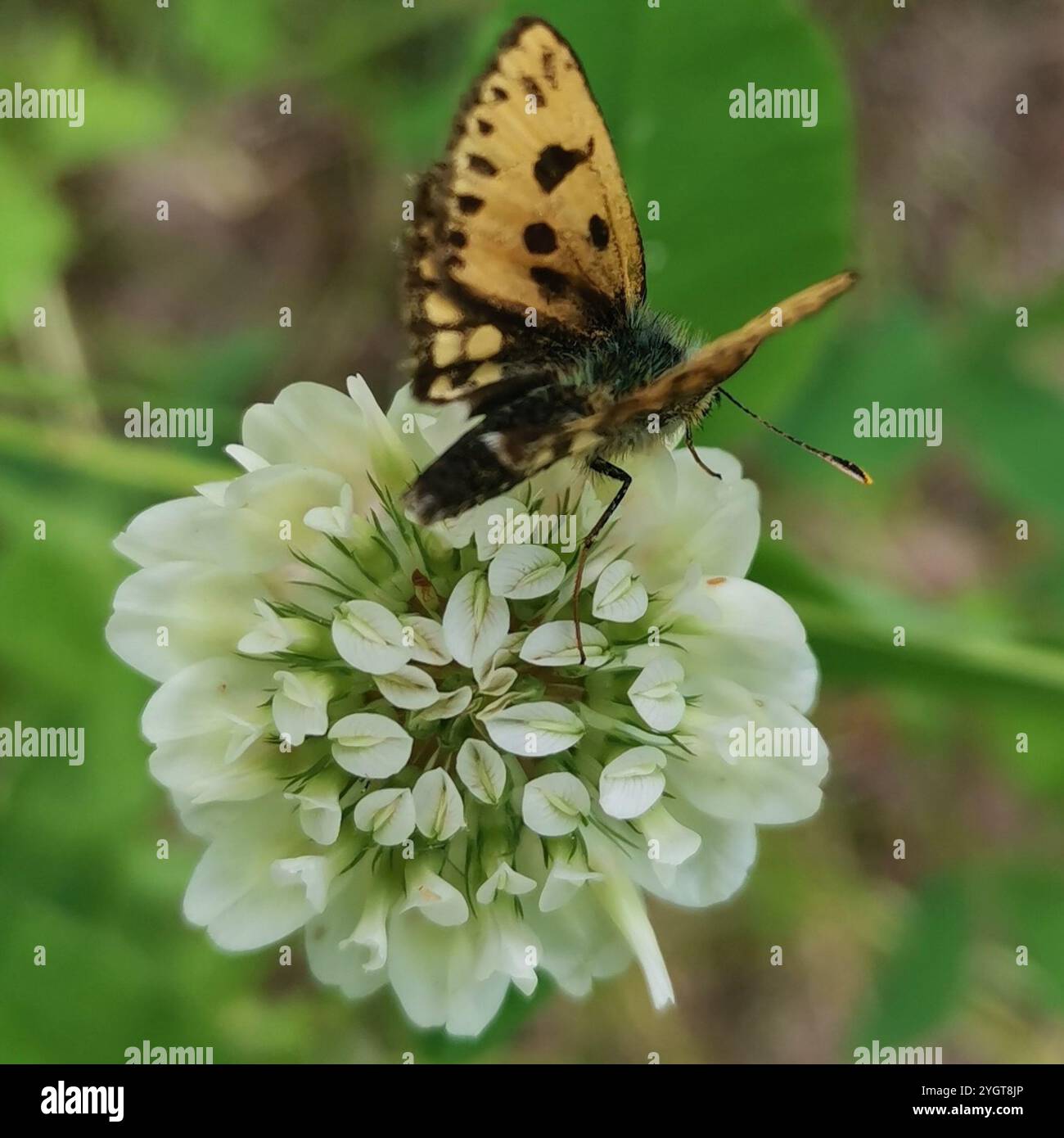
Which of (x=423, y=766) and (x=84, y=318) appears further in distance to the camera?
(x=84, y=318)

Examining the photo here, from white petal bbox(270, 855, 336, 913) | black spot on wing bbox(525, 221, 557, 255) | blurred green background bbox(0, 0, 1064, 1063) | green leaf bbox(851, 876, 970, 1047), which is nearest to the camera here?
white petal bbox(270, 855, 336, 913)

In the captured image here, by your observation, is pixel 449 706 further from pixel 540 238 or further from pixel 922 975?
pixel 922 975

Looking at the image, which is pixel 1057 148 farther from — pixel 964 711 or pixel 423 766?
pixel 423 766

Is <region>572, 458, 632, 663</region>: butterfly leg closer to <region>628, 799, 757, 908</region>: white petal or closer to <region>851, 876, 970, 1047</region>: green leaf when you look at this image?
<region>628, 799, 757, 908</region>: white petal

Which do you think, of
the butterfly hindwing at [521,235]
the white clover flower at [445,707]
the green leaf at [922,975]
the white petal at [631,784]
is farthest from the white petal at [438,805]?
the green leaf at [922,975]

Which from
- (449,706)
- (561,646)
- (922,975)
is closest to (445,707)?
(449,706)

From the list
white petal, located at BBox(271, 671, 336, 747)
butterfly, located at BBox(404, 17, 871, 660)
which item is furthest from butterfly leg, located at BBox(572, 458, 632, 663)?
white petal, located at BBox(271, 671, 336, 747)
